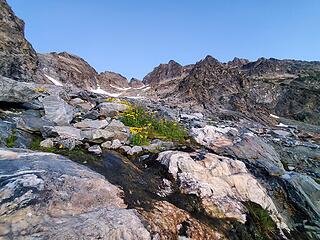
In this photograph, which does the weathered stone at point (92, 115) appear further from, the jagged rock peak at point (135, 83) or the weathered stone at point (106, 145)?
the jagged rock peak at point (135, 83)

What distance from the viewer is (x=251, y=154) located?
12.2m

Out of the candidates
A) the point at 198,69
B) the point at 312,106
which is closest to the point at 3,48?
the point at 198,69

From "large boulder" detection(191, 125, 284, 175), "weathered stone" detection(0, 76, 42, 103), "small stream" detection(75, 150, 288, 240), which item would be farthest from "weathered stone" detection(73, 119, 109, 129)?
"large boulder" detection(191, 125, 284, 175)

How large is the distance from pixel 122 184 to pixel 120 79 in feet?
457

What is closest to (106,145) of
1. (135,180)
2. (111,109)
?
(135,180)

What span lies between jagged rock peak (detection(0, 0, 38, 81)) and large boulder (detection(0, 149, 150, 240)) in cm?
5350

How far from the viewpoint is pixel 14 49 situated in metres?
63.7

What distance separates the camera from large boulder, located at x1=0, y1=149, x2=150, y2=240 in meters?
4.92

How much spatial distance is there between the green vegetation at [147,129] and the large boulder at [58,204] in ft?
15.1

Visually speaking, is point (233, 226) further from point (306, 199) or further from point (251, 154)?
point (251, 154)

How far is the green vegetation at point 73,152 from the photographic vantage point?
8.32 metres

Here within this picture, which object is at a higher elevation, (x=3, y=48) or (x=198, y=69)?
(x=198, y=69)

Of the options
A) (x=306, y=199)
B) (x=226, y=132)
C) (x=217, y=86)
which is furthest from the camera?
(x=217, y=86)

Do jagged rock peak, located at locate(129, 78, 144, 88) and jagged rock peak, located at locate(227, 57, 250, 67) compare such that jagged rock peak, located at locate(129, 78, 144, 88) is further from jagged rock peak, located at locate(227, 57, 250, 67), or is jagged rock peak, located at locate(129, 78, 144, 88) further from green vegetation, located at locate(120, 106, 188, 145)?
green vegetation, located at locate(120, 106, 188, 145)
